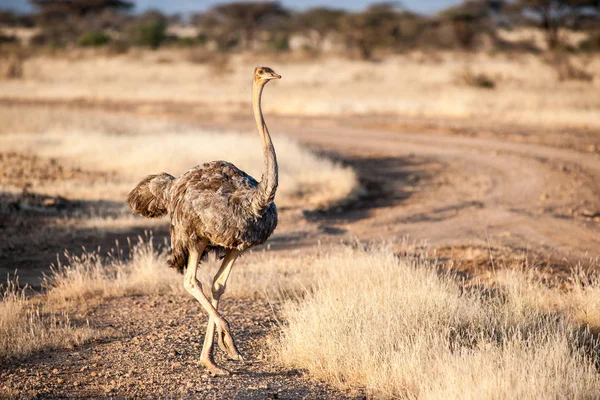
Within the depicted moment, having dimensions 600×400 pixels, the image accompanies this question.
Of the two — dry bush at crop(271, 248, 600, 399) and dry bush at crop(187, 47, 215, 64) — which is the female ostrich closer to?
dry bush at crop(271, 248, 600, 399)

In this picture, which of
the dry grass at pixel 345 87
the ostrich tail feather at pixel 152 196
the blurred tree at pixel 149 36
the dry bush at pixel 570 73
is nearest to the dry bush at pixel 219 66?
the dry grass at pixel 345 87

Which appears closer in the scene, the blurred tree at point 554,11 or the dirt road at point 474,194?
the dirt road at point 474,194

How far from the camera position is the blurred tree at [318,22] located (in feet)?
207

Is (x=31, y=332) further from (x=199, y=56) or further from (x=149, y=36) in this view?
(x=149, y=36)

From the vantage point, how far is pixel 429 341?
5.65 meters

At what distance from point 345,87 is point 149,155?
19893 millimetres

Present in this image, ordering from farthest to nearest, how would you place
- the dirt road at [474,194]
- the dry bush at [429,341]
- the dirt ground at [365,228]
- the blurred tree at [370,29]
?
the blurred tree at [370,29] → the dirt road at [474,194] → the dirt ground at [365,228] → the dry bush at [429,341]

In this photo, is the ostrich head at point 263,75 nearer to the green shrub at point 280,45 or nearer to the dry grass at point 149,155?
the dry grass at point 149,155

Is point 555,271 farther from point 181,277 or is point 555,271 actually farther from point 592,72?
point 592,72

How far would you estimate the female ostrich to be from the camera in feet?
18.0

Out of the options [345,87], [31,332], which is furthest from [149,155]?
[345,87]

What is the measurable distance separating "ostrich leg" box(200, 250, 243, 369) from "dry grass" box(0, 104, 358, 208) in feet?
24.0

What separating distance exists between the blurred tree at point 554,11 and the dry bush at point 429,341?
43.8 m

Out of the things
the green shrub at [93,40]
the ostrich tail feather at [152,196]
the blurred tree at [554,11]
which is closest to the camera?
the ostrich tail feather at [152,196]
